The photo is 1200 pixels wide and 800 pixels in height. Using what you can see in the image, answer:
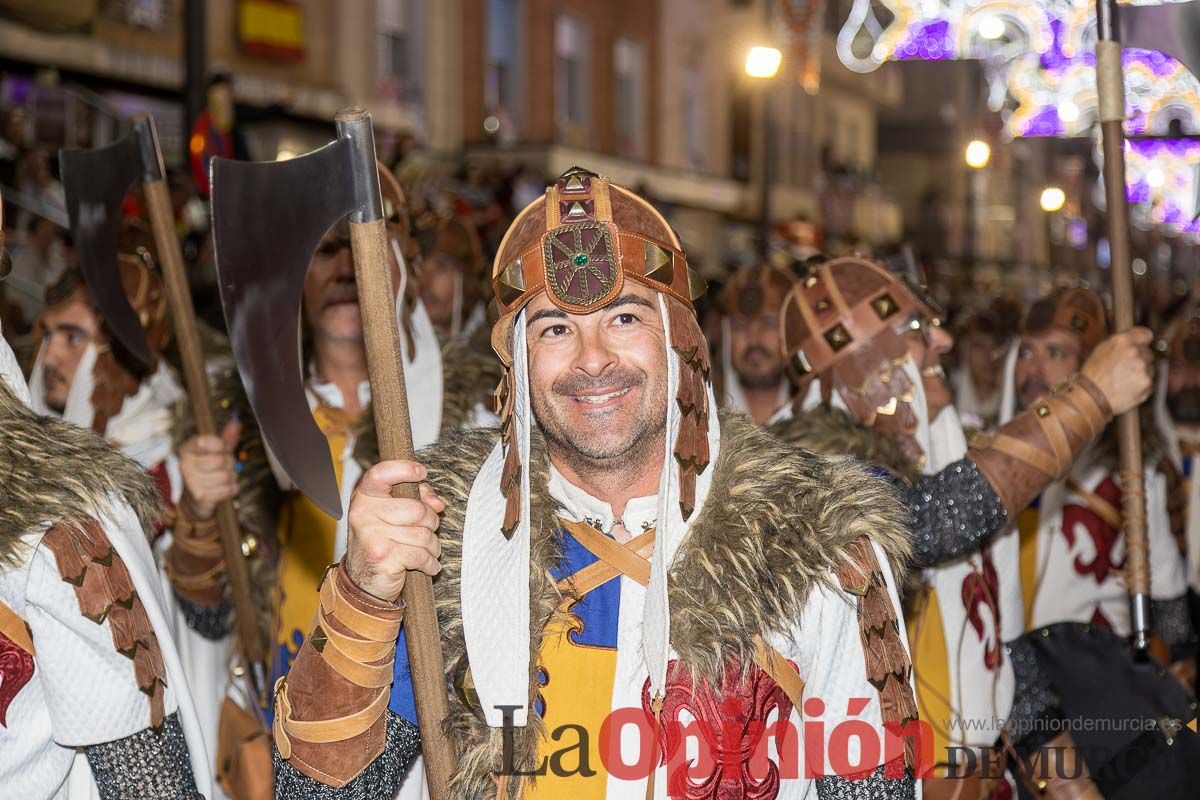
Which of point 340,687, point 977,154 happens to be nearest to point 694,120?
point 977,154

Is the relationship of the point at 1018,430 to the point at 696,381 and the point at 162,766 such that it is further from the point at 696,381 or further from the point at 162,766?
the point at 162,766

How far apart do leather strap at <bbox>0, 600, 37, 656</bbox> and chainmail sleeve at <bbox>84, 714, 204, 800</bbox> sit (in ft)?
0.70

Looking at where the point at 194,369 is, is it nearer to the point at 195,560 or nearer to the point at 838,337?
the point at 195,560

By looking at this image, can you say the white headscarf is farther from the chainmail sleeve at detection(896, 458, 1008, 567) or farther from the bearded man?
the bearded man

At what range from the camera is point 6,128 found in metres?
11.6

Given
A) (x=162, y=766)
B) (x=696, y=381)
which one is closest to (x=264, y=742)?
(x=162, y=766)

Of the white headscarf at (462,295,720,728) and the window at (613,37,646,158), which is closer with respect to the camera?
the white headscarf at (462,295,720,728)

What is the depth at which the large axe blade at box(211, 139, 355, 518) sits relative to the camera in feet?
8.10

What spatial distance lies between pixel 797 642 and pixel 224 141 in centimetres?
588

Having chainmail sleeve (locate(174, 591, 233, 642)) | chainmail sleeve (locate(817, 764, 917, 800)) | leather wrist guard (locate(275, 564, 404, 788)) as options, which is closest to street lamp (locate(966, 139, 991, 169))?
chainmail sleeve (locate(174, 591, 233, 642))

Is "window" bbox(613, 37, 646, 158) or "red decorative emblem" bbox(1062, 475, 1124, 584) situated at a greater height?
"window" bbox(613, 37, 646, 158)

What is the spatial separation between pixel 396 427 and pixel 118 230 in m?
1.62

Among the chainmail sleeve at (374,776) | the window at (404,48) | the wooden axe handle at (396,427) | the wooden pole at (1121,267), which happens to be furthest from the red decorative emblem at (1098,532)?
the window at (404,48)

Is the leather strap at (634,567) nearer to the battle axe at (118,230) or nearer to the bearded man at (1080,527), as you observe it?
the battle axe at (118,230)
